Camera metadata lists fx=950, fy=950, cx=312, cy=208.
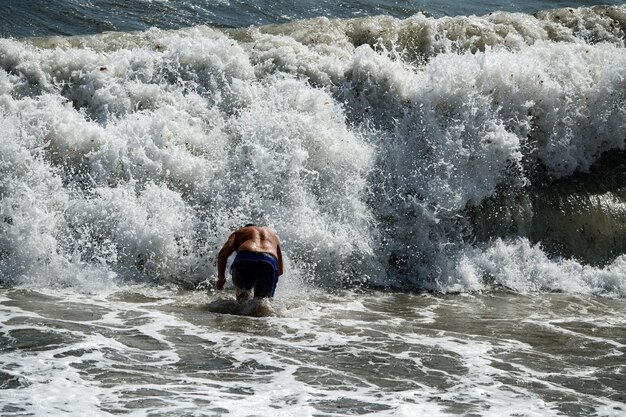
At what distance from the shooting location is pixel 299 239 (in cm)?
1072

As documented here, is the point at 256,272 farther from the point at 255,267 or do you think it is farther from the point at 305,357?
the point at 305,357

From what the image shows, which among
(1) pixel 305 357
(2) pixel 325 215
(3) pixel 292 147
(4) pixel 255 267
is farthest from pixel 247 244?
(3) pixel 292 147

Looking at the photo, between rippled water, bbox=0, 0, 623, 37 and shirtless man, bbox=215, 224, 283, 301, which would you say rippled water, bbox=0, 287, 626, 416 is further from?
rippled water, bbox=0, 0, 623, 37

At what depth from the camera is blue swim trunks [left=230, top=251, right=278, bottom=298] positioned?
9.02m

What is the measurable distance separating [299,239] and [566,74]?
4989 millimetres

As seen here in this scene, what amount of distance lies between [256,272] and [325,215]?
2.24 meters

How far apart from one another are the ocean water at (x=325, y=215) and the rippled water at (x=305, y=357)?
0.03 m

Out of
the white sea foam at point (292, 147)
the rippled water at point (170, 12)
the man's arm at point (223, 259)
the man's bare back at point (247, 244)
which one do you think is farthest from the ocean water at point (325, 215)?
the rippled water at point (170, 12)

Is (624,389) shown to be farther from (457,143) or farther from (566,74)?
(566,74)

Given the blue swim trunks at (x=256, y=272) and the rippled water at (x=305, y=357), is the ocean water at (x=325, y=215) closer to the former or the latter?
the rippled water at (x=305, y=357)

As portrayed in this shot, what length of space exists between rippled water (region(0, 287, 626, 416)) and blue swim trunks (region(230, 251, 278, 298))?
9.2 inches

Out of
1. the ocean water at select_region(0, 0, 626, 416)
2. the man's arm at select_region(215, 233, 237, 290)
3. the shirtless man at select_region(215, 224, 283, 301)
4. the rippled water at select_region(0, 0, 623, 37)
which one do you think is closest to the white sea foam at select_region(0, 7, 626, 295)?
the ocean water at select_region(0, 0, 626, 416)

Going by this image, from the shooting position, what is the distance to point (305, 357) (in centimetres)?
753

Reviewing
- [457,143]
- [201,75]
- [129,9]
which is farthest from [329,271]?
[129,9]
